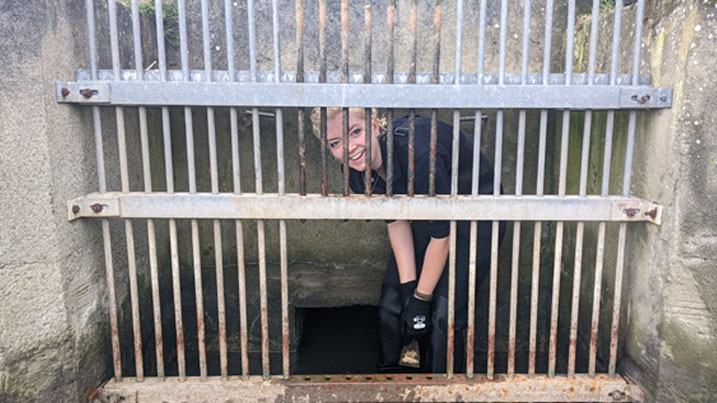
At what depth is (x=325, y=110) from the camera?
240cm

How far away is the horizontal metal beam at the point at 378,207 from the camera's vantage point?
2447 mm

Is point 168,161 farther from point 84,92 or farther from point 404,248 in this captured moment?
point 404,248

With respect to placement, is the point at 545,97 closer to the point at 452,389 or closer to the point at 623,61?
the point at 623,61

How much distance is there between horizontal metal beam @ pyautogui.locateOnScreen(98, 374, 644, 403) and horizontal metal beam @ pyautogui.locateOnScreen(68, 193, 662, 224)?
825 mm

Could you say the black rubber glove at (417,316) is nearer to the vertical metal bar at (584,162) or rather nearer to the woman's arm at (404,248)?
the woman's arm at (404,248)

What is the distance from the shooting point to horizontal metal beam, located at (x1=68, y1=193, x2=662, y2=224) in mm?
2447

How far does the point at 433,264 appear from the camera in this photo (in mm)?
2904

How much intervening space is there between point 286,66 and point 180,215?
1.33m

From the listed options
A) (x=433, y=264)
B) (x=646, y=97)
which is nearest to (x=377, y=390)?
(x=433, y=264)

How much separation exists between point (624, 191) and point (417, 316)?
125 cm

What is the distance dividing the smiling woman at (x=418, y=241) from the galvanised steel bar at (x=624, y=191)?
0.63 m

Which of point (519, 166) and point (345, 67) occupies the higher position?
point (345, 67)

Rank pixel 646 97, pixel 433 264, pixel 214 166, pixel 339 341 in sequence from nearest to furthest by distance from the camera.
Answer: pixel 646 97
pixel 214 166
pixel 433 264
pixel 339 341

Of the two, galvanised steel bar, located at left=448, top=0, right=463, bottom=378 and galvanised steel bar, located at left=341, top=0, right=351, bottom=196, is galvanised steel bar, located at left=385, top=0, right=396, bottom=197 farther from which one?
galvanised steel bar, located at left=448, top=0, right=463, bottom=378
